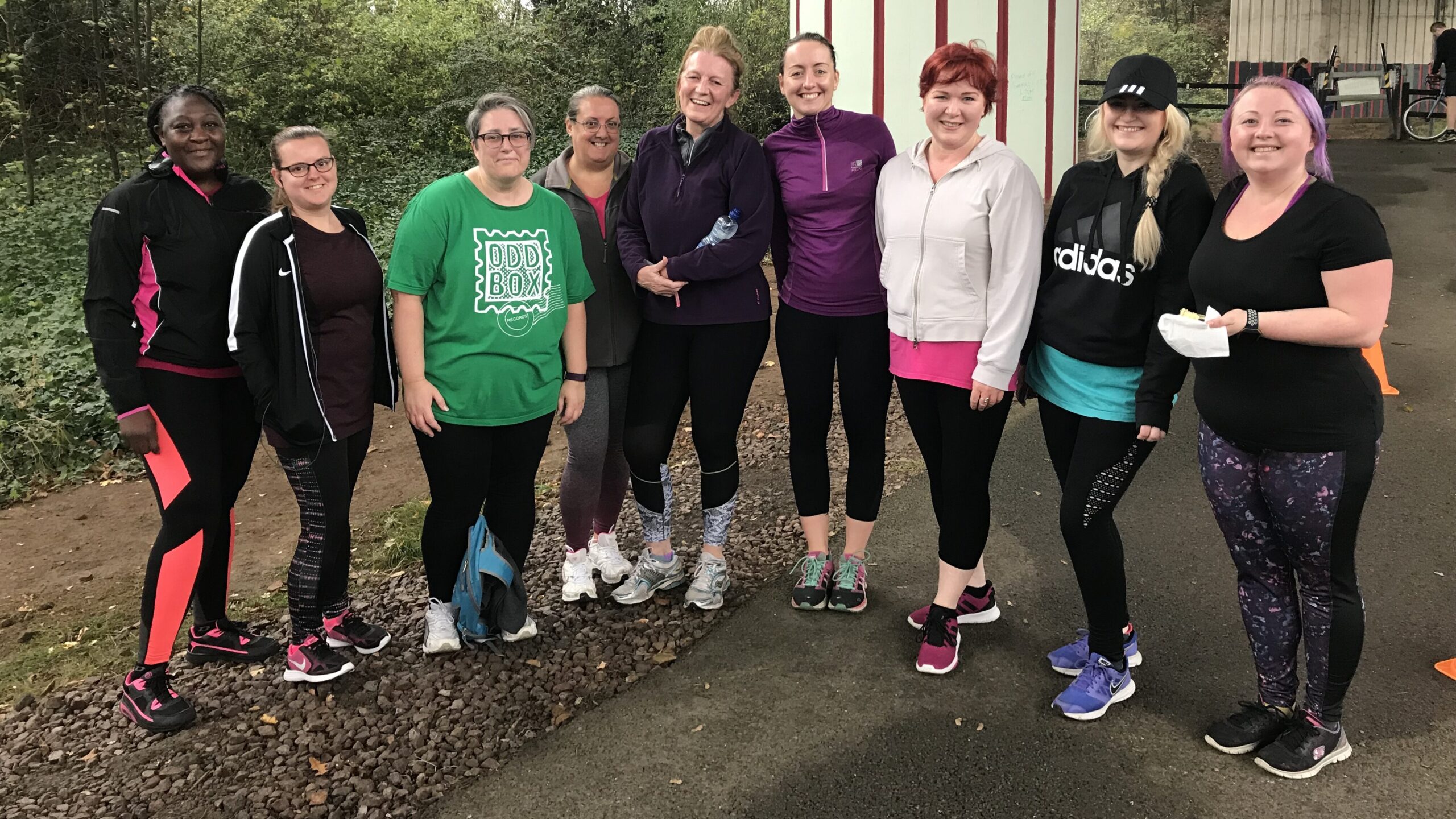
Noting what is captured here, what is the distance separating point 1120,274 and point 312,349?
2600mm

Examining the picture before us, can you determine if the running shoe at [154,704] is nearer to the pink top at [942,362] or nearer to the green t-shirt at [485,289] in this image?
the green t-shirt at [485,289]

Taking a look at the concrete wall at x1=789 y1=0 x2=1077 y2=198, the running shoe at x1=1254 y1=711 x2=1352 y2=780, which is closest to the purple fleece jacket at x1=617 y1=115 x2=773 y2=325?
the running shoe at x1=1254 y1=711 x2=1352 y2=780

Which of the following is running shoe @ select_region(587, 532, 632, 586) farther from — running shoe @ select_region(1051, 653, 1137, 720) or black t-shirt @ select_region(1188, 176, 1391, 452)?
black t-shirt @ select_region(1188, 176, 1391, 452)

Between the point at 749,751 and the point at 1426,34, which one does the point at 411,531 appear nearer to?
the point at 749,751

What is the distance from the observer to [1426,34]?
2403cm

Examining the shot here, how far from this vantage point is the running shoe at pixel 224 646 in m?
4.11

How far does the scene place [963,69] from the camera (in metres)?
3.55

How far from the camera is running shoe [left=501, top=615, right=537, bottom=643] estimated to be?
164 inches

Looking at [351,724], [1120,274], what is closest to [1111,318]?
[1120,274]

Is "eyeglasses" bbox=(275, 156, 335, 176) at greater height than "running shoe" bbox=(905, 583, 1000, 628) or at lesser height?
greater

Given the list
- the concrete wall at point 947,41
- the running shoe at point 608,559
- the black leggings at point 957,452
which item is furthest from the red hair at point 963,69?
→ the concrete wall at point 947,41

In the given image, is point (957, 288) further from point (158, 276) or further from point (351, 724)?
point (158, 276)

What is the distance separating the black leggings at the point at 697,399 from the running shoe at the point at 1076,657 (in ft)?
4.59

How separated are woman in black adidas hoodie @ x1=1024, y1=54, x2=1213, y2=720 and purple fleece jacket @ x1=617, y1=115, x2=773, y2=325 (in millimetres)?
1048
